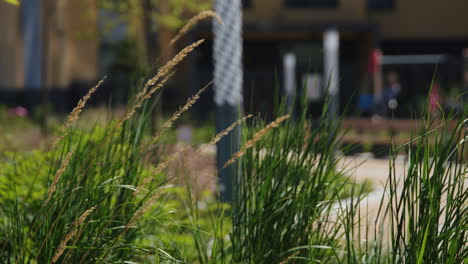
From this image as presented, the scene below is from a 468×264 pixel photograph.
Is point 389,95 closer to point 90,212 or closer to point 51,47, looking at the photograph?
point 51,47

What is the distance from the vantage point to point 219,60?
609cm

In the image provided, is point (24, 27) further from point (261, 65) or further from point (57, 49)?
point (261, 65)

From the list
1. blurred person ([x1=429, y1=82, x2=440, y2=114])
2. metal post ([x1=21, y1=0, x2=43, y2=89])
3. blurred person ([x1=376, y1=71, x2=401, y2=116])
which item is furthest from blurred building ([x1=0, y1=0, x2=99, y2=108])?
blurred person ([x1=429, y1=82, x2=440, y2=114])

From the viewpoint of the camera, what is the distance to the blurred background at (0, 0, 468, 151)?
1820cm

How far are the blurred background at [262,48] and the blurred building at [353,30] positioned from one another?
0.12ft

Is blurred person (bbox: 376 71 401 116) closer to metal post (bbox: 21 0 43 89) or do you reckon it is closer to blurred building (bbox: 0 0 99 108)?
blurred building (bbox: 0 0 99 108)

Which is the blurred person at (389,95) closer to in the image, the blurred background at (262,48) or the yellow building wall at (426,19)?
the blurred background at (262,48)

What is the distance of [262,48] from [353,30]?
12.7 feet

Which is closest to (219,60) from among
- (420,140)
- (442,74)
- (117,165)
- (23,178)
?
(23,178)

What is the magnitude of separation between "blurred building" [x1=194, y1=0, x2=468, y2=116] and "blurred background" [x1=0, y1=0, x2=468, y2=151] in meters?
0.04

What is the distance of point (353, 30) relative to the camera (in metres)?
25.8

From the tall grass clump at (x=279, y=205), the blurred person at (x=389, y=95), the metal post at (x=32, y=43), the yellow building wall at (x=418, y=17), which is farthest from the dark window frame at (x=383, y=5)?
the tall grass clump at (x=279, y=205)

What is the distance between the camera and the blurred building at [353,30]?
84.8 feet

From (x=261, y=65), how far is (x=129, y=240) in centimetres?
2590
